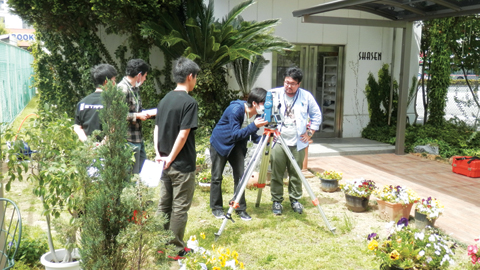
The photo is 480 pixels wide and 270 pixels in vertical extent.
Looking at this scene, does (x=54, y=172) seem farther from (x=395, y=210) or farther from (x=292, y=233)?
(x=395, y=210)

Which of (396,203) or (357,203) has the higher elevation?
(396,203)

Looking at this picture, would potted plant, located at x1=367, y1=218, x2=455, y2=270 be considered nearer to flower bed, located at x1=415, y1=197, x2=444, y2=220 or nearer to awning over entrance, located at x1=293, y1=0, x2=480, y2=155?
flower bed, located at x1=415, y1=197, x2=444, y2=220

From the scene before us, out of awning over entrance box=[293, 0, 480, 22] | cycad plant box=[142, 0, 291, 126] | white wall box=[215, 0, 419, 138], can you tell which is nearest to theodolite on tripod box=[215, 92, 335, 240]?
Answer: awning over entrance box=[293, 0, 480, 22]

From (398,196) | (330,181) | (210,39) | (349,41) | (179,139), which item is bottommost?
(330,181)

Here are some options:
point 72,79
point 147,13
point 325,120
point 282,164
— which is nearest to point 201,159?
point 282,164

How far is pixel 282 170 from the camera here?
5.46 metres

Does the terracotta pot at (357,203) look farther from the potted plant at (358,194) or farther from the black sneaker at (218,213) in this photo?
the black sneaker at (218,213)

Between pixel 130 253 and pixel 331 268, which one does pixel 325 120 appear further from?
pixel 130 253

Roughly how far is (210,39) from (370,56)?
4770 mm

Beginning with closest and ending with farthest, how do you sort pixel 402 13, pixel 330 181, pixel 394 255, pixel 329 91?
pixel 394 255 → pixel 330 181 → pixel 402 13 → pixel 329 91

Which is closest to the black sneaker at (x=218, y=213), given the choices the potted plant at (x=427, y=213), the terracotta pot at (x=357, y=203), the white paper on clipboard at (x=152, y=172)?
the terracotta pot at (x=357, y=203)

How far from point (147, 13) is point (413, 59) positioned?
6.95 metres

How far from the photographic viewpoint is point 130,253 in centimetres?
262

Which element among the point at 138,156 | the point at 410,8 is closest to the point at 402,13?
the point at 410,8
